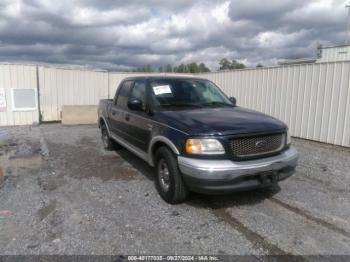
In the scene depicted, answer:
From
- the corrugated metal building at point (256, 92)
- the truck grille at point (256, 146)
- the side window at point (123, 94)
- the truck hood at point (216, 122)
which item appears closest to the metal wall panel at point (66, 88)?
the corrugated metal building at point (256, 92)

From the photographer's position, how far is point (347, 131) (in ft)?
23.8

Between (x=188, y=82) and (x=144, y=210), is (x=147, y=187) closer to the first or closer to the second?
(x=144, y=210)

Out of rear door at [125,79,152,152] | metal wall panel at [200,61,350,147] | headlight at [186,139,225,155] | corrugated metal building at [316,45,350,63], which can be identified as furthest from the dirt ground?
corrugated metal building at [316,45,350,63]

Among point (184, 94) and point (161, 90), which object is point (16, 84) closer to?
point (161, 90)

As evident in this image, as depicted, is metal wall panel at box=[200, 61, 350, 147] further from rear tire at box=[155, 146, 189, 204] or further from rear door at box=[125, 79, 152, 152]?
rear tire at box=[155, 146, 189, 204]

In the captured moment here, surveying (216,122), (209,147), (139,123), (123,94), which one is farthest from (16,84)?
(209,147)

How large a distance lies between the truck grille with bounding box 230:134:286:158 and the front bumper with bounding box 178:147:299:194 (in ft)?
0.34

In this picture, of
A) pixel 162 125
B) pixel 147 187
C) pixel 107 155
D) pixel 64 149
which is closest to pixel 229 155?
pixel 162 125

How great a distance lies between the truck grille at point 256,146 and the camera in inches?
131

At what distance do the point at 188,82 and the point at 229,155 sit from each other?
2.05 m

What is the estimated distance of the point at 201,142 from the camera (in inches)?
129

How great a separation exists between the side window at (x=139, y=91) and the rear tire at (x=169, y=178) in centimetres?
105

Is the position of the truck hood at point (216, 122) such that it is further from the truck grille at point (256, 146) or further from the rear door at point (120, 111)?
the rear door at point (120, 111)

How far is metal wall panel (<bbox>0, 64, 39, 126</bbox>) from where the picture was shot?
11180mm
